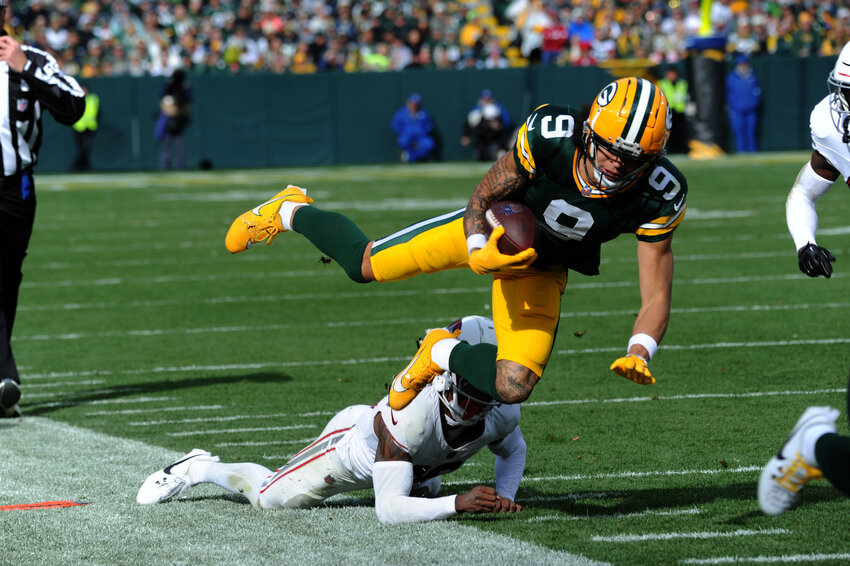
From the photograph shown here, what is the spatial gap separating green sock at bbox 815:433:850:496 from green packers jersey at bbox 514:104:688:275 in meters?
1.30

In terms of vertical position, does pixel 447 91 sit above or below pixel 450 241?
below

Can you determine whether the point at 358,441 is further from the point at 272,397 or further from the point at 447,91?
the point at 447,91

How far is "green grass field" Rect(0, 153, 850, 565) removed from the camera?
14.5 ft

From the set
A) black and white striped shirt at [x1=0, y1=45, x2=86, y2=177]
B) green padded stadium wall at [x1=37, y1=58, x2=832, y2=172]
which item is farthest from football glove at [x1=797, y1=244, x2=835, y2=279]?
green padded stadium wall at [x1=37, y1=58, x2=832, y2=172]

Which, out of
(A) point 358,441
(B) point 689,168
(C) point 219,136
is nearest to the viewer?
(A) point 358,441

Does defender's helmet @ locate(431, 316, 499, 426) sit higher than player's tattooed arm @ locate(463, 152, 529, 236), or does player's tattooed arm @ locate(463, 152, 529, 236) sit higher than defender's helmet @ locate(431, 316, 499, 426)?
player's tattooed arm @ locate(463, 152, 529, 236)

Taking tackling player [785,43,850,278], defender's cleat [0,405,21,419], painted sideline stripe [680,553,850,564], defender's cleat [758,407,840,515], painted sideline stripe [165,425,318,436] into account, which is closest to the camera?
defender's cleat [758,407,840,515]

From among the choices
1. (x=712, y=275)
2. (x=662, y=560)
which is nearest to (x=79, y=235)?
(x=712, y=275)

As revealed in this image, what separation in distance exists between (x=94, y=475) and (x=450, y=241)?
1805mm

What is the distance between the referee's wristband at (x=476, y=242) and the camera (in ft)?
15.3

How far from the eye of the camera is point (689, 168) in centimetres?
2283

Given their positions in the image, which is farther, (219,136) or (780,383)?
(219,136)

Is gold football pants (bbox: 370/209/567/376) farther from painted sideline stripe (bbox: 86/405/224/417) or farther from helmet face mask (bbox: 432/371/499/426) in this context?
painted sideline stripe (bbox: 86/405/224/417)

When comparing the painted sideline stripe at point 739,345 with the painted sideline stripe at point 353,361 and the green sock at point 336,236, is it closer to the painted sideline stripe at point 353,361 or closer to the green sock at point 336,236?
the painted sideline stripe at point 353,361
